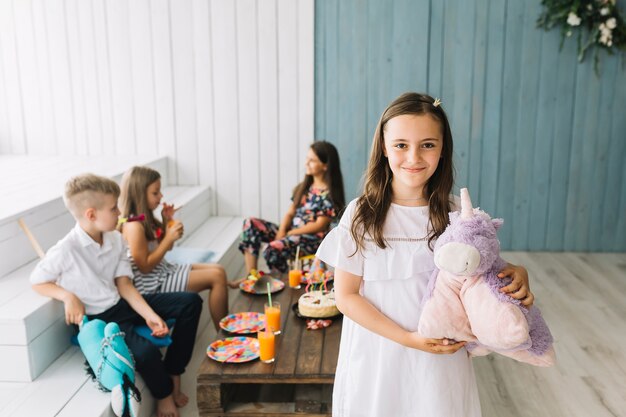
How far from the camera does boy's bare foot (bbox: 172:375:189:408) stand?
90.7 inches

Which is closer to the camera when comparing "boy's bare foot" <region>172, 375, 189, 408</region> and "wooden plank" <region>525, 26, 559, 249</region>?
"boy's bare foot" <region>172, 375, 189, 408</region>

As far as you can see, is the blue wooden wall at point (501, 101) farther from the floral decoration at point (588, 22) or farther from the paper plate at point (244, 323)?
the paper plate at point (244, 323)

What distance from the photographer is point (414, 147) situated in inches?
50.9

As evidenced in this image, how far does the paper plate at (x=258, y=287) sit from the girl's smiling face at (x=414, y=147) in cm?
141

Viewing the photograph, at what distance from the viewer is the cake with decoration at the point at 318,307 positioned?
2.25 metres

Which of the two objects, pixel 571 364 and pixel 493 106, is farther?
pixel 493 106

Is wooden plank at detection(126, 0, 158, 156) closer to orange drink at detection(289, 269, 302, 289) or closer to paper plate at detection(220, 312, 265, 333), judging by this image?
orange drink at detection(289, 269, 302, 289)

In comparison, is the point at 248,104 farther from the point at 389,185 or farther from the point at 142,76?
the point at 389,185

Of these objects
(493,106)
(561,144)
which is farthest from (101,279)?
(561,144)

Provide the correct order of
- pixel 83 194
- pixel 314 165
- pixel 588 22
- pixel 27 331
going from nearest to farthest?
pixel 27 331
pixel 83 194
pixel 314 165
pixel 588 22

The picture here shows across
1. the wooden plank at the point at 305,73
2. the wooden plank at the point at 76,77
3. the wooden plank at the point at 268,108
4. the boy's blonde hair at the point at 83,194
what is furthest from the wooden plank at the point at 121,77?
the boy's blonde hair at the point at 83,194

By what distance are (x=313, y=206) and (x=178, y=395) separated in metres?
1.32

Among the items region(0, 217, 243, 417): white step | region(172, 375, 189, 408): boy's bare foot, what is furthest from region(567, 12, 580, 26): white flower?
region(0, 217, 243, 417): white step

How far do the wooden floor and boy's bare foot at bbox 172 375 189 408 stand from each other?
0.03m
